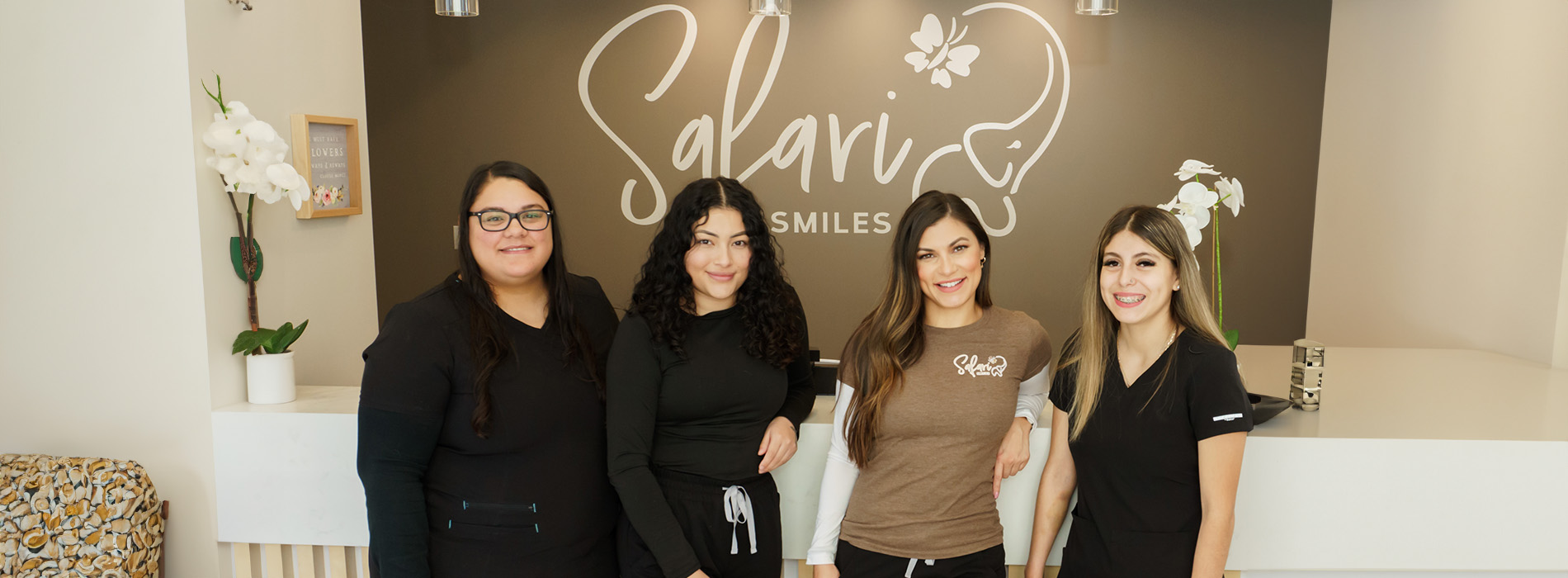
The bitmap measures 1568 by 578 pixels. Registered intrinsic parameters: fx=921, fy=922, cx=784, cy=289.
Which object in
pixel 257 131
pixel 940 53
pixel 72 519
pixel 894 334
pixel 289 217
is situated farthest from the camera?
pixel 940 53

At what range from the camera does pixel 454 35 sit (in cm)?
450

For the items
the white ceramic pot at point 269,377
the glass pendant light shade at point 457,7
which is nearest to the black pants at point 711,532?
the white ceramic pot at point 269,377

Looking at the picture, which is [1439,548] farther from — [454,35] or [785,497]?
[454,35]

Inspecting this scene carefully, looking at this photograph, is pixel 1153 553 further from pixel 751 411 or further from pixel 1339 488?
pixel 751 411

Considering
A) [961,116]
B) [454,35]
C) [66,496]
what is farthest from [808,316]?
[66,496]

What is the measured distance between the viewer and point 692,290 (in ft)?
6.21

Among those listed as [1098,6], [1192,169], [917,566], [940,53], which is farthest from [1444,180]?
[917,566]

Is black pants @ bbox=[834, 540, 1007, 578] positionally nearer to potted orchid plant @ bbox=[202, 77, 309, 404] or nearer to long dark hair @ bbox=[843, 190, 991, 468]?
long dark hair @ bbox=[843, 190, 991, 468]

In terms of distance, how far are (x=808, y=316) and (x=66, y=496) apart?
10.2 feet

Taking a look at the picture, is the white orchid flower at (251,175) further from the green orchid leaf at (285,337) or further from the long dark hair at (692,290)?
the long dark hair at (692,290)

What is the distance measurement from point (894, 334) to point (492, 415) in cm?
82

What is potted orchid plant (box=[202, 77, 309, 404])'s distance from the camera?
241 centimetres

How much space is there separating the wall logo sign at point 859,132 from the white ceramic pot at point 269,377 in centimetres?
224

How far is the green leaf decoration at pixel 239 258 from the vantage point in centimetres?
255
